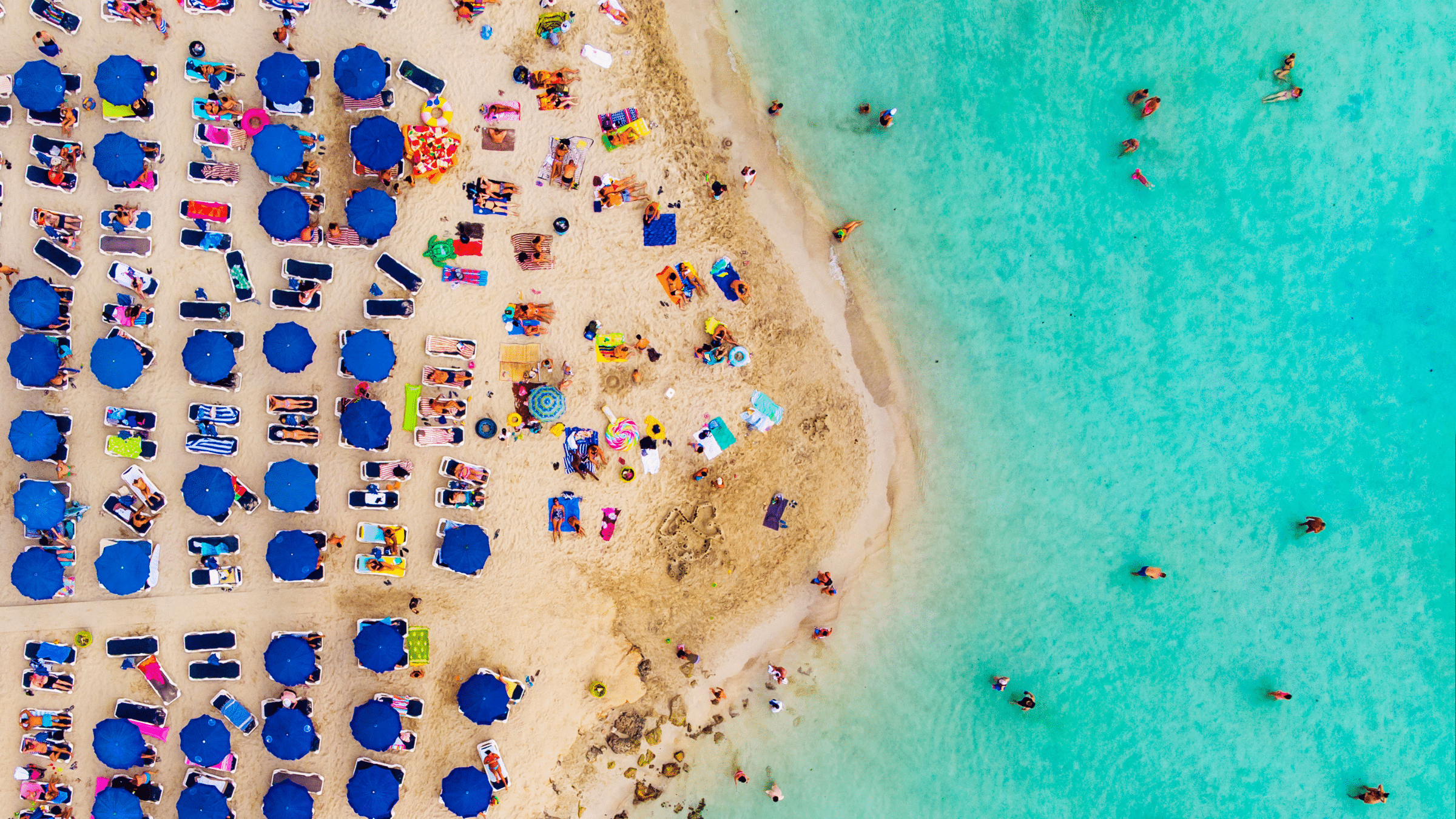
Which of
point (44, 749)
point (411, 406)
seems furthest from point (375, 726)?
point (44, 749)

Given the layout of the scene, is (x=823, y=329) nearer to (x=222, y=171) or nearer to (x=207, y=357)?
(x=207, y=357)

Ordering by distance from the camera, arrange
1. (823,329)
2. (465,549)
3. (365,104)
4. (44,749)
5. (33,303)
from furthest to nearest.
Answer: (823,329) → (365,104) → (44,749) → (465,549) → (33,303)

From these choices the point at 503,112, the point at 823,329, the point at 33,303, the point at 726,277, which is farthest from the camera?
the point at 823,329

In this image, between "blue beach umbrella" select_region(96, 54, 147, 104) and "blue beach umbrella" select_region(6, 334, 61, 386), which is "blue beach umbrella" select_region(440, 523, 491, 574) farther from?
"blue beach umbrella" select_region(96, 54, 147, 104)

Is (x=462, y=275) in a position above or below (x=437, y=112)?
below

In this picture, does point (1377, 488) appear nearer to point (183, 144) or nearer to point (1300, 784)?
point (1300, 784)

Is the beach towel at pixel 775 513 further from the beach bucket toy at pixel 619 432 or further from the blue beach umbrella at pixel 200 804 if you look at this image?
the blue beach umbrella at pixel 200 804

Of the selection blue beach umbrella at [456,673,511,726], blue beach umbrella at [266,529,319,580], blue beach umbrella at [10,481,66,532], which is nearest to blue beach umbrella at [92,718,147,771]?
blue beach umbrella at [266,529,319,580]
